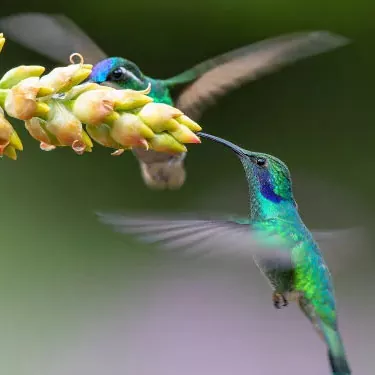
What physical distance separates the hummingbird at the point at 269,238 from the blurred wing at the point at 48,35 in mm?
817

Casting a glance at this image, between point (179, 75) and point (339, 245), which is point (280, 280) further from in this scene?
point (179, 75)

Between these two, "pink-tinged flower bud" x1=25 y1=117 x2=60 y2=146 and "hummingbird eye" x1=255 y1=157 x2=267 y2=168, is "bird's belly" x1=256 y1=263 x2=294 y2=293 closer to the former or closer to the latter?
"hummingbird eye" x1=255 y1=157 x2=267 y2=168

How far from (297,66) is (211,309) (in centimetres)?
171

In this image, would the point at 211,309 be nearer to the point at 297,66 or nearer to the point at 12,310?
the point at 12,310

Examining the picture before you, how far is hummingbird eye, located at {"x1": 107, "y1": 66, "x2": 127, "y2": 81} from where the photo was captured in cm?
193

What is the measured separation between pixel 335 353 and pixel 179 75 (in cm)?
82

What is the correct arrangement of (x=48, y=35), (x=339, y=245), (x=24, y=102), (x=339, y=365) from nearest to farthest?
(x=24, y=102) < (x=339, y=365) < (x=339, y=245) < (x=48, y=35)

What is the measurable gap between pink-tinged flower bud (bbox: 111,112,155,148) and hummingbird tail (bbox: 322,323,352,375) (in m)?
0.88

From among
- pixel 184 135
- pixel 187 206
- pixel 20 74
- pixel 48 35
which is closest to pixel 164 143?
pixel 184 135

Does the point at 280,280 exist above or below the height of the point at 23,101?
below

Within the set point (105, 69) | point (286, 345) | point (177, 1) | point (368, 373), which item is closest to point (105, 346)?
point (286, 345)

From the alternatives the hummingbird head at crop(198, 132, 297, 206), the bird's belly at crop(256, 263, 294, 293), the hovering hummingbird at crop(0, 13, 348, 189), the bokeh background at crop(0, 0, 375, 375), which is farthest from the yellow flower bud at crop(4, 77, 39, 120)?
the bokeh background at crop(0, 0, 375, 375)

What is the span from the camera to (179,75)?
215 cm

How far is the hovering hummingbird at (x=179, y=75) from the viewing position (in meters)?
2.01
